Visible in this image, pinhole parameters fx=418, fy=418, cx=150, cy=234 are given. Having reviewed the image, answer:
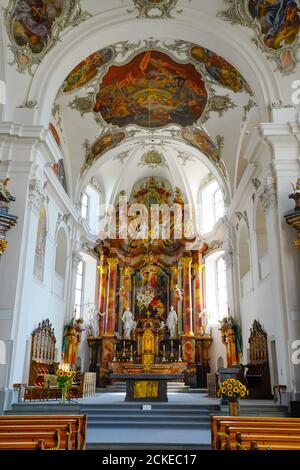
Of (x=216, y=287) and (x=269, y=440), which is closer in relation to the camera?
(x=269, y=440)

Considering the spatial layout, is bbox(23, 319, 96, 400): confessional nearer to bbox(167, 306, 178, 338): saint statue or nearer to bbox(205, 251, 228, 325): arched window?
bbox(167, 306, 178, 338): saint statue

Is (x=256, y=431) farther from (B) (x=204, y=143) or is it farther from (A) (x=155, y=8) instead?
(B) (x=204, y=143)

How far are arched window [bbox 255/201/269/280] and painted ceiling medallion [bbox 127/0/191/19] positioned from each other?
619 cm

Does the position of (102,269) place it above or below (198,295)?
above

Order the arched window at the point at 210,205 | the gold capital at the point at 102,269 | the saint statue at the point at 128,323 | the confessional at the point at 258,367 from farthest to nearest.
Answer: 1. the arched window at the point at 210,205
2. the gold capital at the point at 102,269
3. the saint statue at the point at 128,323
4. the confessional at the point at 258,367

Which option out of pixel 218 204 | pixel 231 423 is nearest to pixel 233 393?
pixel 231 423

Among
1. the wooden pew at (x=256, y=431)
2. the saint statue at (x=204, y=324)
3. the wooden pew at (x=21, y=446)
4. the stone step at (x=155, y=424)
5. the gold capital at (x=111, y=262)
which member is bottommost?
the stone step at (x=155, y=424)

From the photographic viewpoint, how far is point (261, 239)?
1366 cm

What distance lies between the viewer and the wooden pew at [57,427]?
4469mm

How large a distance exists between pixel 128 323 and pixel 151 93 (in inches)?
395

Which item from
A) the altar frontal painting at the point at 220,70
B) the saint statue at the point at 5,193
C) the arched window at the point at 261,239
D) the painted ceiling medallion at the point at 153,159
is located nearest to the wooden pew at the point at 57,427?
the saint statue at the point at 5,193

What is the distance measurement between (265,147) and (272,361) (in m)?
5.94

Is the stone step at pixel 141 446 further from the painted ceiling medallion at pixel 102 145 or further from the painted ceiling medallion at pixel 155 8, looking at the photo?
the painted ceiling medallion at pixel 102 145
